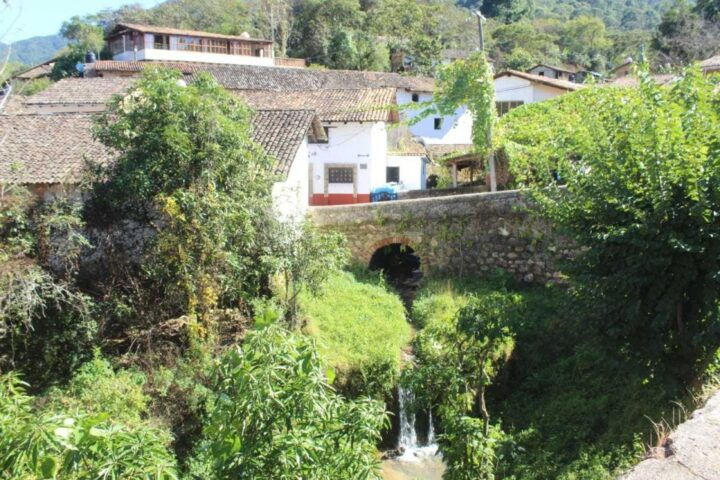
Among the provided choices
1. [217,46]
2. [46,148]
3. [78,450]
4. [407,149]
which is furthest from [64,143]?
[217,46]

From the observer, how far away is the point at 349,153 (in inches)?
910

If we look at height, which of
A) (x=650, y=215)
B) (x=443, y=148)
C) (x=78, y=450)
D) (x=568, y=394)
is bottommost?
(x=568, y=394)

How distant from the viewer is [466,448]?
802cm

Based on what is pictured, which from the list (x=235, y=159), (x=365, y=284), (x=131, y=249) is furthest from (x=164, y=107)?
(x=365, y=284)

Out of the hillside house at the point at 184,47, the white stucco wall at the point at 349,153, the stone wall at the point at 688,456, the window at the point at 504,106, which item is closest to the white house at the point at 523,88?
the window at the point at 504,106

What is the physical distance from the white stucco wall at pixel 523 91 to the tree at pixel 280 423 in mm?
29828

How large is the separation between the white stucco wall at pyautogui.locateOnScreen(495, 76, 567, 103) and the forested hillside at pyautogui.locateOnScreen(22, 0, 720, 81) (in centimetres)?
999

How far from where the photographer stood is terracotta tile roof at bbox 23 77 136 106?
25.4 m

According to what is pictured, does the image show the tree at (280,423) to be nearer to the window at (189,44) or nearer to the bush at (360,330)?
the bush at (360,330)

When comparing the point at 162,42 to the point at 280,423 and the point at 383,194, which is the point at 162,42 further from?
the point at 280,423

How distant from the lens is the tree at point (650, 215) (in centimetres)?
805

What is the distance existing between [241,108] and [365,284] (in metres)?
5.61

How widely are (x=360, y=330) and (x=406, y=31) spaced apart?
145 feet

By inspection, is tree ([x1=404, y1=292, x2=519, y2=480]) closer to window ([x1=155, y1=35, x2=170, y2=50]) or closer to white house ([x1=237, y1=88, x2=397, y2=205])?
white house ([x1=237, y1=88, x2=397, y2=205])
